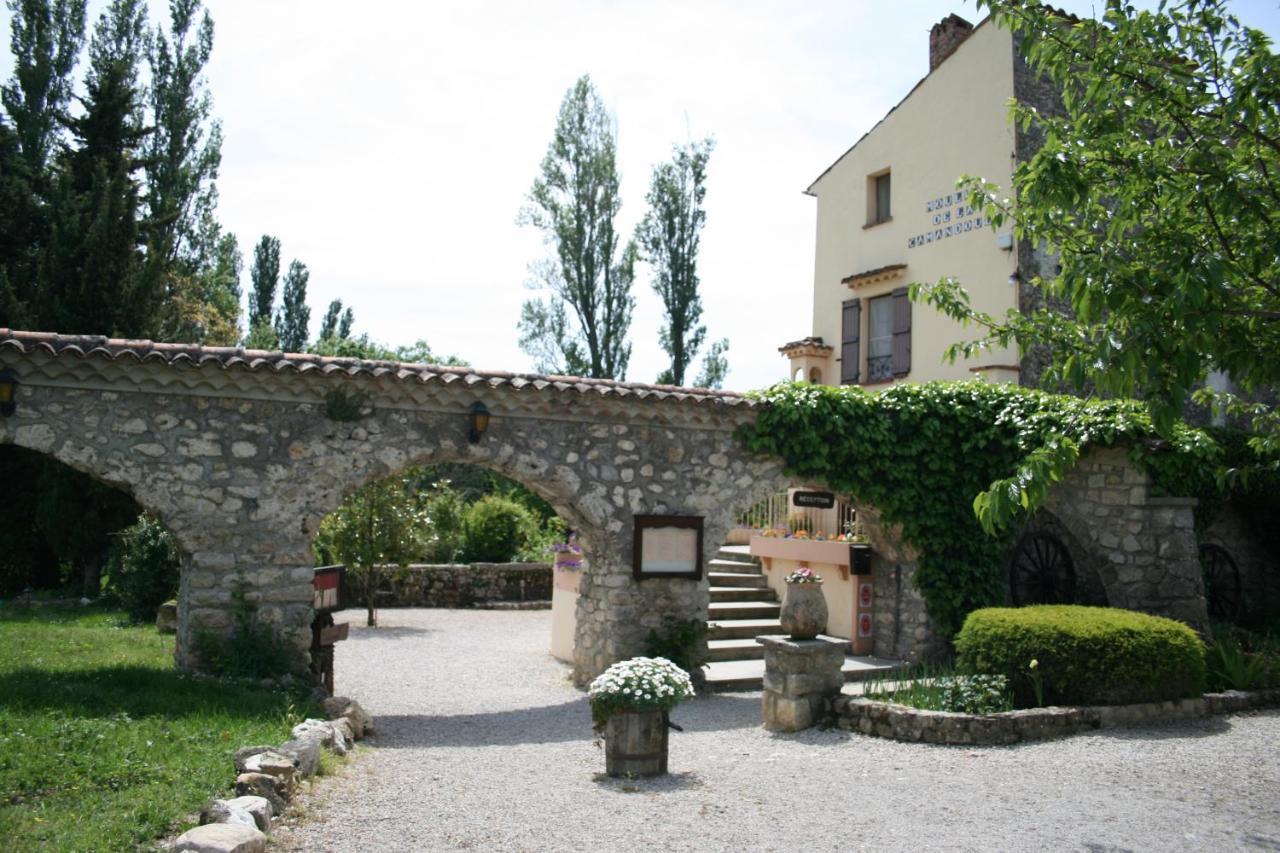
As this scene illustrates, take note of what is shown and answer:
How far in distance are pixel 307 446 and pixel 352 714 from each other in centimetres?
253

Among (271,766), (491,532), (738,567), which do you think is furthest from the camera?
(491,532)

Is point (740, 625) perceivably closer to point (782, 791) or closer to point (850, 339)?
point (782, 791)

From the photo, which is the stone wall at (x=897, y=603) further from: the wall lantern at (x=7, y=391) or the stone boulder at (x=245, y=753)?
the wall lantern at (x=7, y=391)

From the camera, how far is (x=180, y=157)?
21.7 metres

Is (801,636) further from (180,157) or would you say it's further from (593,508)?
(180,157)

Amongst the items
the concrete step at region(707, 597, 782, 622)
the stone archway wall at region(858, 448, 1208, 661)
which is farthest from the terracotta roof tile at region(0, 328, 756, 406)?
the stone archway wall at region(858, 448, 1208, 661)

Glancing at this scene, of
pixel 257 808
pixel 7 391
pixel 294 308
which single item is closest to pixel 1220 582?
pixel 257 808

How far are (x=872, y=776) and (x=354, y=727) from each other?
397 centimetres

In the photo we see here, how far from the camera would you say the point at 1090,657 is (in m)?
8.30

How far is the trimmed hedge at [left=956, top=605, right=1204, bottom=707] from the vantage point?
8289 mm

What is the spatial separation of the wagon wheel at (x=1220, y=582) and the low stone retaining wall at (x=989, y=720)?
4.98 meters

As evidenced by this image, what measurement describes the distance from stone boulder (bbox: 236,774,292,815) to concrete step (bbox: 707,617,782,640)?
280 inches

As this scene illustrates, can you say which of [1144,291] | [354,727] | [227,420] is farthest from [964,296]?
[227,420]

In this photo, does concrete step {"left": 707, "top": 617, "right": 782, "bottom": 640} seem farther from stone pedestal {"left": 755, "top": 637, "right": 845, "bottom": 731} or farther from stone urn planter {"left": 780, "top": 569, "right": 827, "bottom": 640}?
stone urn planter {"left": 780, "top": 569, "right": 827, "bottom": 640}
